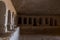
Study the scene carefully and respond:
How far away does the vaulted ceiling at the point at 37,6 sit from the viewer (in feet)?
12.0

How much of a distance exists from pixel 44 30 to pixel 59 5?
0.80 metres

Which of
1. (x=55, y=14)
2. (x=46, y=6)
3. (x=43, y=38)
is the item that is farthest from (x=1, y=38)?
(x=55, y=14)

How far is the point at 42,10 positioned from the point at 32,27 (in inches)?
20.8

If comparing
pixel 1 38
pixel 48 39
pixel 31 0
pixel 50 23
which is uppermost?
pixel 31 0

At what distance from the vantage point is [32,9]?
3.98 m

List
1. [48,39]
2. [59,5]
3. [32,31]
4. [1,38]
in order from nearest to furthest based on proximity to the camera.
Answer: [1,38]
[48,39]
[59,5]
[32,31]

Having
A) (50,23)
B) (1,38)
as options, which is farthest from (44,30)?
(1,38)

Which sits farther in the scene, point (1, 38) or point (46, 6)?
point (46, 6)

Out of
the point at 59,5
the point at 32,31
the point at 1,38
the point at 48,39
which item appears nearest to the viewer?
the point at 1,38

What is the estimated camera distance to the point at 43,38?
3520 millimetres

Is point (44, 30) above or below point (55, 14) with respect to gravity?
below

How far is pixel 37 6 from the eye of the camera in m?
3.86

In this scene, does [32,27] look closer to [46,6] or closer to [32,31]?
[32,31]

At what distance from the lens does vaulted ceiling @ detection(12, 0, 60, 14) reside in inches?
144
